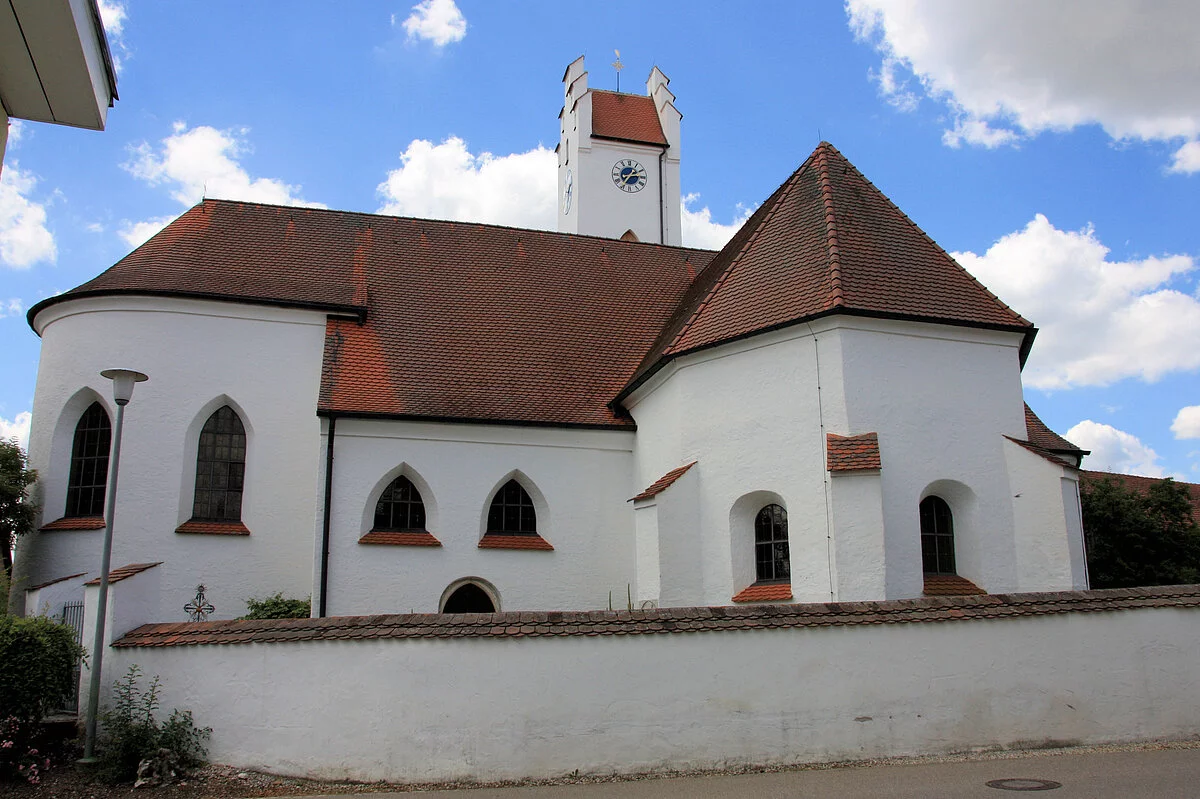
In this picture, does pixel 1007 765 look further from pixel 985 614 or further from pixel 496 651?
pixel 496 651

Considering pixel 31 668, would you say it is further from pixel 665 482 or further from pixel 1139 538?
pixel 1139 538

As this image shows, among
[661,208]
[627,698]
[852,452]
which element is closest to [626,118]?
[661,208]

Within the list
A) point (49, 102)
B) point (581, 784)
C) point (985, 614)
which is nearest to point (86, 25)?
point (49, 102)

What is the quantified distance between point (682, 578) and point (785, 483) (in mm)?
2320

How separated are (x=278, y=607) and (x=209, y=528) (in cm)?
186

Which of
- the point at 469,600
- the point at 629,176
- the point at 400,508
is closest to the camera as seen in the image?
the point at 469,600

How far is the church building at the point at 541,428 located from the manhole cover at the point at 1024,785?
4231mm

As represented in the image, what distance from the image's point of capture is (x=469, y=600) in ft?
53.4

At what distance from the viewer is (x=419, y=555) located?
52.2ft

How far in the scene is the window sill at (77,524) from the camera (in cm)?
1526

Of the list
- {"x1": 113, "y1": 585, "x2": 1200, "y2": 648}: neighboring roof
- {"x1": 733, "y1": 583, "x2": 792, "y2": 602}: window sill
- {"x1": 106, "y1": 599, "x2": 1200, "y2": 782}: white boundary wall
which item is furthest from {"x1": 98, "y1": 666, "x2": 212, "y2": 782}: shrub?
{"x1": 733, "y1": 583, "x2": 792, "y2": 602}: window sill

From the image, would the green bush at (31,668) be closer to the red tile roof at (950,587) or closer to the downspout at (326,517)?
the downspout at (326,517)

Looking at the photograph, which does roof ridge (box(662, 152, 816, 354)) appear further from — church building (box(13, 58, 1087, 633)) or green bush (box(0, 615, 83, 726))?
green bush (box(0, 615, 83, 726))

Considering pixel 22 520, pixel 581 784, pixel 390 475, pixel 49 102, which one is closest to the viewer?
pixel 49 102
